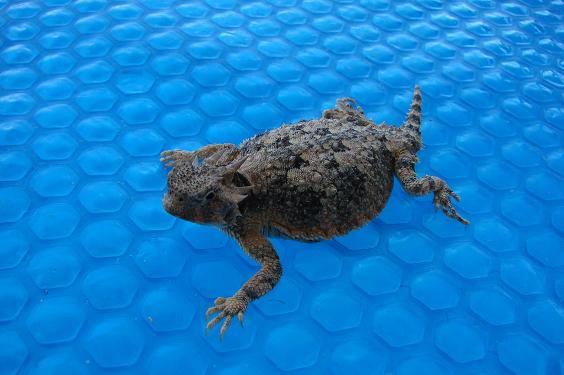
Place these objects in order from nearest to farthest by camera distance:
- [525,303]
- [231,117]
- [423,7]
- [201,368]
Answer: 1. [201,368]
2. [525,303]
3. [231,117]
4. [423,7]

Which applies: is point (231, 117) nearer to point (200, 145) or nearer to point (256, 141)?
point (200, 145)

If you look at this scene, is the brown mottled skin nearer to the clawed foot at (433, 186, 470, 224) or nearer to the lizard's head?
the lizard's head

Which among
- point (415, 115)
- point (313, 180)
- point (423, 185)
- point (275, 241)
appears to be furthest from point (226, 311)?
point (415, 115)

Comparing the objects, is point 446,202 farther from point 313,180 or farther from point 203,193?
point 203,193

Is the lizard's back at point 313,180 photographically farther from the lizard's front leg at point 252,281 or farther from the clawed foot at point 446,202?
the clawed foot at point 446,202

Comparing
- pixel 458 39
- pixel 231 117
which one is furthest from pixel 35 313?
pixel 458 39
